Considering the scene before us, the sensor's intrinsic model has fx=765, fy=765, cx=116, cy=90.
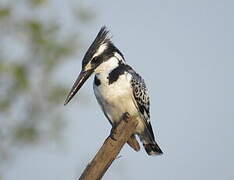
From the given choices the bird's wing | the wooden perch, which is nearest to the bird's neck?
the bird's wing

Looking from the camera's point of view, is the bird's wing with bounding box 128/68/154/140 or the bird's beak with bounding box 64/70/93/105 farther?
the bird's wing with bounding box 128/68/154/140

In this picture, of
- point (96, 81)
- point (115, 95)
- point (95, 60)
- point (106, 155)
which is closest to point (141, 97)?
point (115, 95)

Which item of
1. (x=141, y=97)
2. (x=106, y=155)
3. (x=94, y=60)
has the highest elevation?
(x=94, y=60)

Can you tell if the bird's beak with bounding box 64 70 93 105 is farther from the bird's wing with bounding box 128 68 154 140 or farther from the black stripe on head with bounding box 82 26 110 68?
the bird's wing with bounding box 128 68 154 140

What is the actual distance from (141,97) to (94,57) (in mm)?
507

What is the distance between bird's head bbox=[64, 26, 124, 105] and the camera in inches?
197

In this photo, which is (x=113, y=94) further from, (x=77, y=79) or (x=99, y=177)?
(x=99, y=177)

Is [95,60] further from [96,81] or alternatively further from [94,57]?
[96,81]

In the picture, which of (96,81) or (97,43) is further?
(96,81)

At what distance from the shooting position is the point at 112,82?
16.9 feet

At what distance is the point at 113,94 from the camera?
5.20 metres

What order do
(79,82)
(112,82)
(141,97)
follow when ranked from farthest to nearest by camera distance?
1. (141,97)
2. (112,82)
3. (79,82)

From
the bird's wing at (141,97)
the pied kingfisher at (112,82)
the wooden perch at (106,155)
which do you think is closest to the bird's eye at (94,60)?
the pied kingfisher at (112,82)

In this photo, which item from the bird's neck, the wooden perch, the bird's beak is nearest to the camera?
the wooden perch
